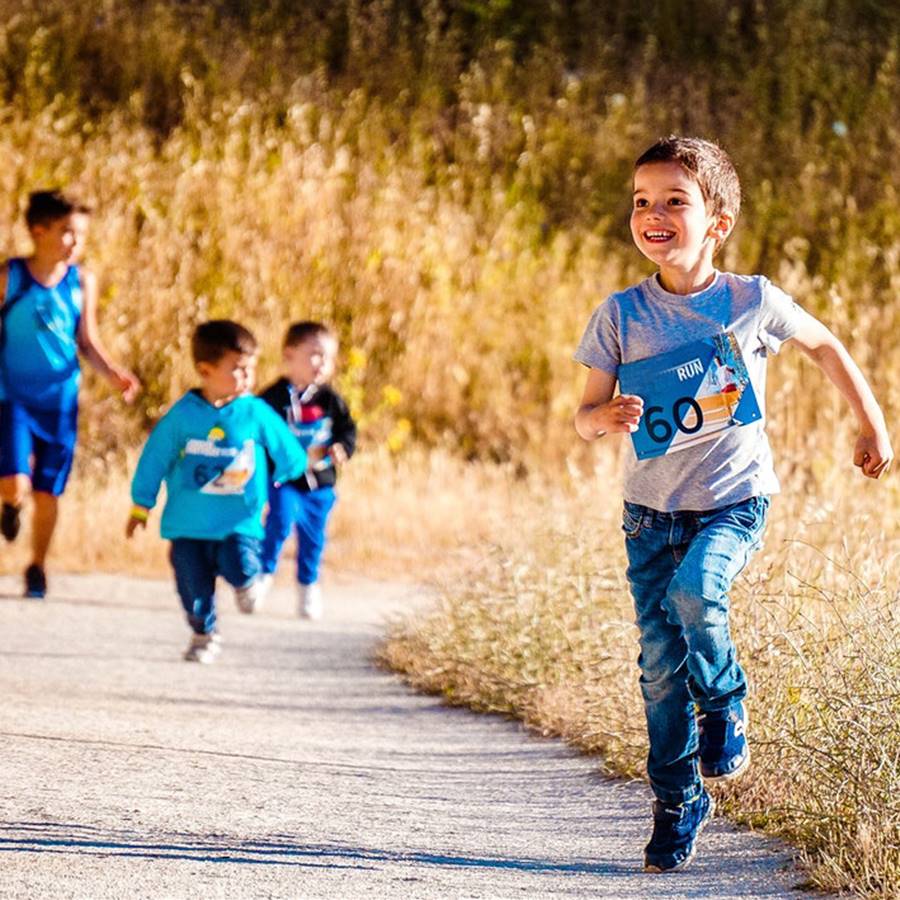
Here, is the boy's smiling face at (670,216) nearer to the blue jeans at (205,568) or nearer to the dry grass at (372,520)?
the blue jeans at (205,568)

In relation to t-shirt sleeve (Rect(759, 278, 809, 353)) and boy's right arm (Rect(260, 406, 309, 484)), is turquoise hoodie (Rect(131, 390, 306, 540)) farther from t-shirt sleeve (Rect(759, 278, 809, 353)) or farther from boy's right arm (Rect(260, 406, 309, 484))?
t-shirt sleeve (Rect(759, 278, 809, 353))

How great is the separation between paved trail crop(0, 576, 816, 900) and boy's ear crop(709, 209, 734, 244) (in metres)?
1.46

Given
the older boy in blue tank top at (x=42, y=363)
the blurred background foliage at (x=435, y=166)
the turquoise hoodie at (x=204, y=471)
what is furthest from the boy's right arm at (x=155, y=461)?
the blurred background foliage at (x=435, y=166)

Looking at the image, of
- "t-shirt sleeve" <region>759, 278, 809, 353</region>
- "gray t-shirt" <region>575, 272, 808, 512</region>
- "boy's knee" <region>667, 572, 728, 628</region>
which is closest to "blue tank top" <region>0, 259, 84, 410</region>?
"gray t-shirt" <region>575, 272, 808, 512</region>

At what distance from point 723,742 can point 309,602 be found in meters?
4.75

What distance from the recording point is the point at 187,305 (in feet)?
41.6

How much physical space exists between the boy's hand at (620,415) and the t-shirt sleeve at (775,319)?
15.0 inches

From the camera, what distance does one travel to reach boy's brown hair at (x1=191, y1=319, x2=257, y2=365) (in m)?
7.60

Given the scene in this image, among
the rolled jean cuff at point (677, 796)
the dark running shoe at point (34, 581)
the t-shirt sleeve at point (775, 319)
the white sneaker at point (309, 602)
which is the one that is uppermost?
the t-shirt sleeve at point (775, 319)

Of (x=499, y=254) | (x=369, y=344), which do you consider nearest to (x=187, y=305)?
(x=369, y=344)

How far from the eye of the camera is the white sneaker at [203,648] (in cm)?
762

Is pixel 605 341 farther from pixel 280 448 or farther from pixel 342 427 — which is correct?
pixel 342 427

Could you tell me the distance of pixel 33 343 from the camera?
8594 millimetres

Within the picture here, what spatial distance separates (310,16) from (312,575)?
29.3 feet
